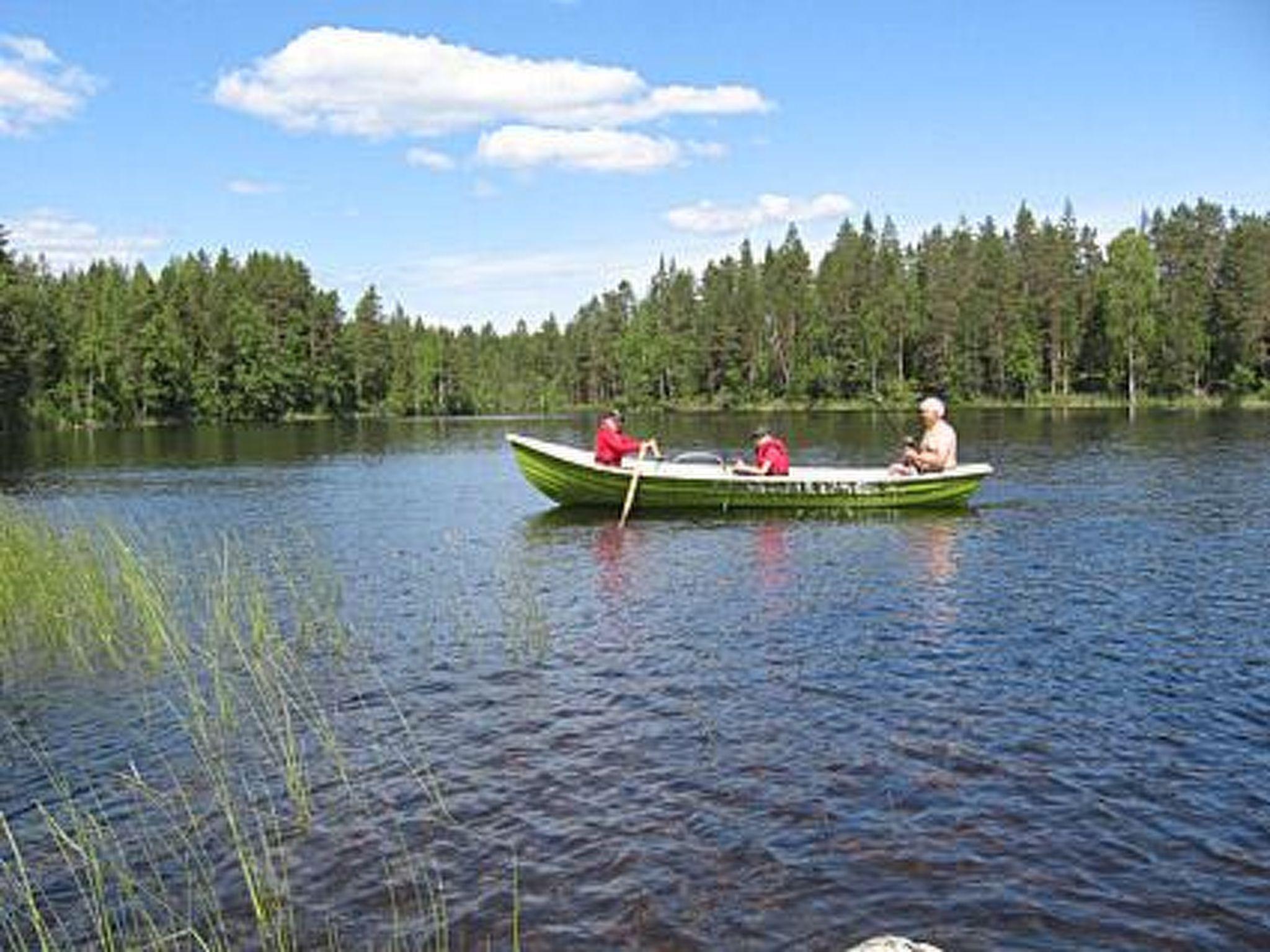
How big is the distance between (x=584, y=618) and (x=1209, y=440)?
41654 millimetres

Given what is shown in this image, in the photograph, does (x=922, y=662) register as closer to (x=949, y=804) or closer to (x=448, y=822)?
(x=949, y=804)

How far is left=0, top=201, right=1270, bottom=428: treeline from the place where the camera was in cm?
8900

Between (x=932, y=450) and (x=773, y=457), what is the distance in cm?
350

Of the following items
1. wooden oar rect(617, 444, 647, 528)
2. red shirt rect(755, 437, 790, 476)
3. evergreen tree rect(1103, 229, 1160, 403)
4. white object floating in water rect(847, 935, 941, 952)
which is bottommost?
white object floating in water rect(847, 935, 941, 952)

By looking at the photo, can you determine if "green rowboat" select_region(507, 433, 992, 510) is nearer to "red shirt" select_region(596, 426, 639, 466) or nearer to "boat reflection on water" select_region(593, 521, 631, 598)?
"red shirt" select_region(596, 426, 639, 466)

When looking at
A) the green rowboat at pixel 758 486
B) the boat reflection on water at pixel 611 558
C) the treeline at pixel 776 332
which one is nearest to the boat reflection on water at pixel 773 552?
the green rowboat at pixel 758 486

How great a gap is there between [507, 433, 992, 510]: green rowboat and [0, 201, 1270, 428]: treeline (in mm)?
59134

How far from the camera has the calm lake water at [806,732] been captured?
675 centimetres

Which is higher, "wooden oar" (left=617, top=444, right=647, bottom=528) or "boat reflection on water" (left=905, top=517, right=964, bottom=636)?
"wooden oar" (left=617, top=444, right=647, bottom=528)

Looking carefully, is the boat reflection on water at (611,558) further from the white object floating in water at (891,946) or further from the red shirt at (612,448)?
the white object floating in water at (891,946)

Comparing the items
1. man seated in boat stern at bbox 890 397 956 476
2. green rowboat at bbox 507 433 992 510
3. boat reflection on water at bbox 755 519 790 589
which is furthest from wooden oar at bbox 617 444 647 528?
man seated in boat stern at bbox 890 397 956 476

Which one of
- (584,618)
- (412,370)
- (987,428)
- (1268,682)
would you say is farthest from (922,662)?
(412,370)

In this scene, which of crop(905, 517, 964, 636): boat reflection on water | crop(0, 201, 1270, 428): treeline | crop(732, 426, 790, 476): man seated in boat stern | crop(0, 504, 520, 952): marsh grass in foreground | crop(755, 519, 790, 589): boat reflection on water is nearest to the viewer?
crop(0, 504, 520, 952): marsh grass in foreground

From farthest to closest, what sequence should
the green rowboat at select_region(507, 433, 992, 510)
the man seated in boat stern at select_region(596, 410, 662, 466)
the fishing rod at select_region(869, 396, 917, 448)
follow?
the fishing rod at select_region(869, 396, 917, 448) → the man seated in boat stern at select_region(596, 410, 662, 466) → the green rowboat at select_region(507, 433, 992, 510)
